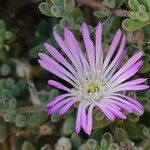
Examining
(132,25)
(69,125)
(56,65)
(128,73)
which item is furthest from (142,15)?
(69,125)

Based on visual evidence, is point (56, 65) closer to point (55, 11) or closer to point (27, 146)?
point (55, 11)

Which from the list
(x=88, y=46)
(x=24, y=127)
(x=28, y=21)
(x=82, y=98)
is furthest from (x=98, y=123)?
(x=28, y=21)

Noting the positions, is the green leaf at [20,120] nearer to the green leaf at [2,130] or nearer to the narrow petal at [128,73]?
the green leaf at [2,130]

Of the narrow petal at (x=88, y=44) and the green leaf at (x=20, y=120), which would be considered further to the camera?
the green leaf at (x=20, y=120)

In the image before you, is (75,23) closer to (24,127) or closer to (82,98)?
(82,98)

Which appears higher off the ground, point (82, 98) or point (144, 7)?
point (144, 7)

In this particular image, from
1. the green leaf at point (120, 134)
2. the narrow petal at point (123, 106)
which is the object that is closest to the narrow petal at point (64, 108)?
the narrow petal at point (123, 106)

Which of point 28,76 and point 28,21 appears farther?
A: point 28,21

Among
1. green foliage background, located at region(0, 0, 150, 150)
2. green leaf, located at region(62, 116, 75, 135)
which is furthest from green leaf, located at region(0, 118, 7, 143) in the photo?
green leaf, located at region(62, 116, 75, 135)
